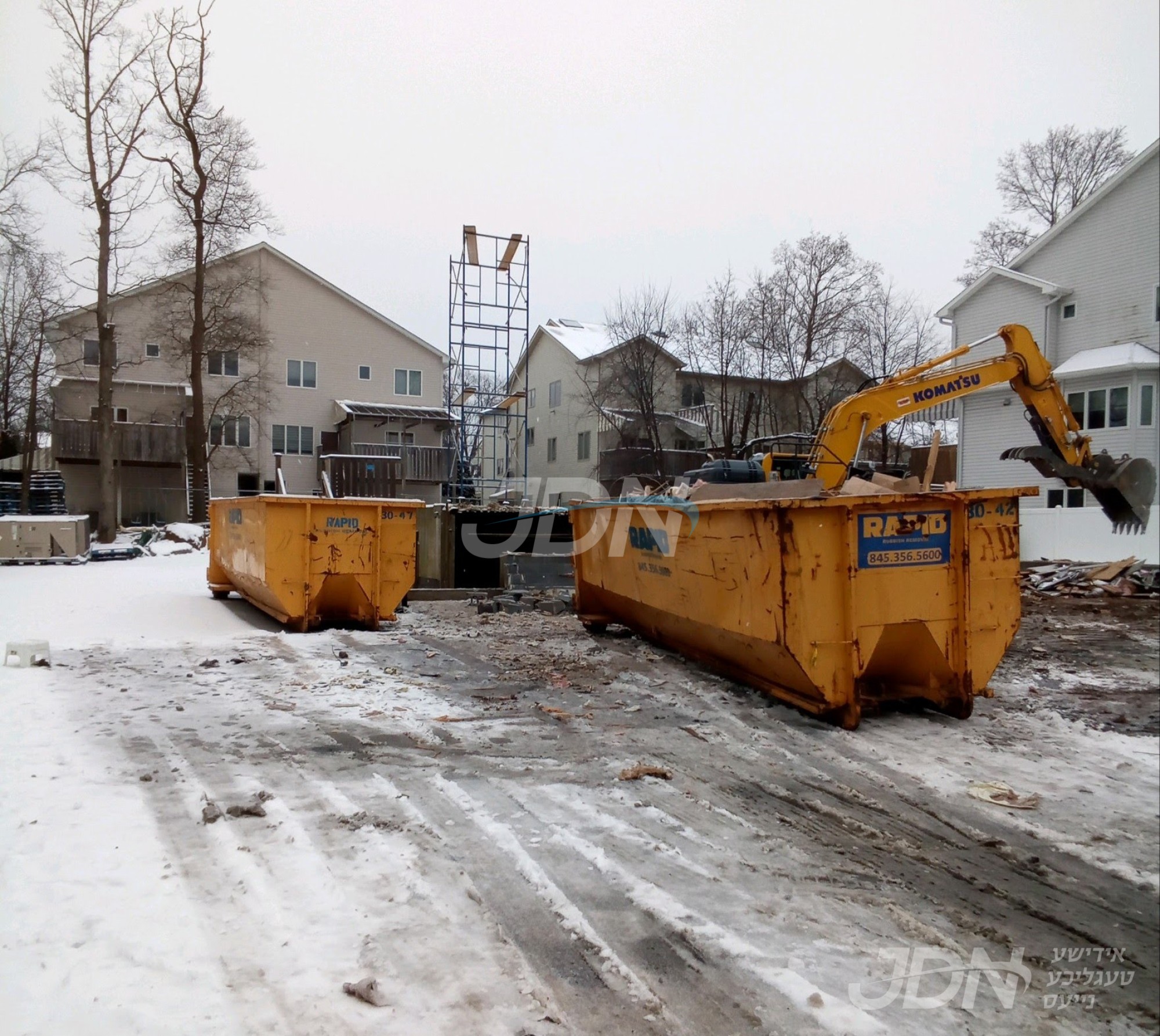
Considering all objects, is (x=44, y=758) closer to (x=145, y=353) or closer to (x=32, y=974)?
(x=32, y=974)

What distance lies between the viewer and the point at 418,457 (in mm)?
31203

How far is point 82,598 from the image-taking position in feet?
40.0

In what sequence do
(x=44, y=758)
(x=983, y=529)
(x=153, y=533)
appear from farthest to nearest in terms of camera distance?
(x=153, y=533) → (x=983, y=529) → (x=44, y=758)

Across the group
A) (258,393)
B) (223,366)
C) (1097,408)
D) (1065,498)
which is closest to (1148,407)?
(1097,408)

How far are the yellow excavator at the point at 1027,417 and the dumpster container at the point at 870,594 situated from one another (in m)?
1.65

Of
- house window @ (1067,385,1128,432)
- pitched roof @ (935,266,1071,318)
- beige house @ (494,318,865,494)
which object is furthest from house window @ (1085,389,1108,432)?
beige house @ (494,318,865,494)

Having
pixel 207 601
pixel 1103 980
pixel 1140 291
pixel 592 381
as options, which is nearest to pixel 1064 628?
pixel 1140 291

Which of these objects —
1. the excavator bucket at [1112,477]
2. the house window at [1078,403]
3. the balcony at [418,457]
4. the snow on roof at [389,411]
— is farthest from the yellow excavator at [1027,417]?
the snow on roof at [389,411]

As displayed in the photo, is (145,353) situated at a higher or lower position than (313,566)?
higher

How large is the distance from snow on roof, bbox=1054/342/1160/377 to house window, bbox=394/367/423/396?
24.5 m

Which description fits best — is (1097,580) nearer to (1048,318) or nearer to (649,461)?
(1048,318)

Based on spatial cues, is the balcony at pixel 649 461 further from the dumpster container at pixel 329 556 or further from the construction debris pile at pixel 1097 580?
the dumpster container at pixel 329 556

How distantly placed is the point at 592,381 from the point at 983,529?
1184 inches

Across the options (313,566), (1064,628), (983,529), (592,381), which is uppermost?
(592,381)
